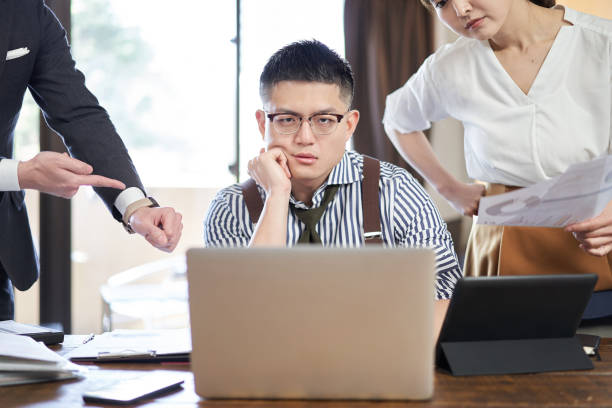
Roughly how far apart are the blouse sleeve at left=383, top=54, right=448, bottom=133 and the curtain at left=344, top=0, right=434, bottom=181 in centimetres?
157

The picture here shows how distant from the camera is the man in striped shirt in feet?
4.92

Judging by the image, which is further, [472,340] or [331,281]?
[472,340]

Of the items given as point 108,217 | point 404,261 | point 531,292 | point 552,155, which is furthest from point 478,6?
point 108,217

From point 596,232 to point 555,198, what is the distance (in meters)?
0.28

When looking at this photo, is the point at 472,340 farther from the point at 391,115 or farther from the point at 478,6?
the point at 391,115

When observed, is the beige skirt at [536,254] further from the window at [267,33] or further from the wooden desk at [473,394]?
the window at [267,33]

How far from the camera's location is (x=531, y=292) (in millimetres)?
952

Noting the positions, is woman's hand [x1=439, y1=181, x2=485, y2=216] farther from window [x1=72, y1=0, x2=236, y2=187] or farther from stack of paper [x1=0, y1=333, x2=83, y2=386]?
window [x1=72, y1=0, x2=236, y2=187]

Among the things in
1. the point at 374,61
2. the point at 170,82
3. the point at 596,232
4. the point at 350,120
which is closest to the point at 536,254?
the point at 596,232

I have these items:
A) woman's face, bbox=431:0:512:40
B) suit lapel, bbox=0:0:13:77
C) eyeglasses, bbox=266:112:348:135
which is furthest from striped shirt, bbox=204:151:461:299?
suit lapel, bbox=0:0:13:77

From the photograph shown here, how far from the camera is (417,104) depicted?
188 cm

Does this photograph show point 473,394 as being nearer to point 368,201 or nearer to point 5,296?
point 368,201

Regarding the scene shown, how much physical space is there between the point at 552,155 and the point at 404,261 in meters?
0.93

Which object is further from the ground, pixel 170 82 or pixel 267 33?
pixel 267 33
